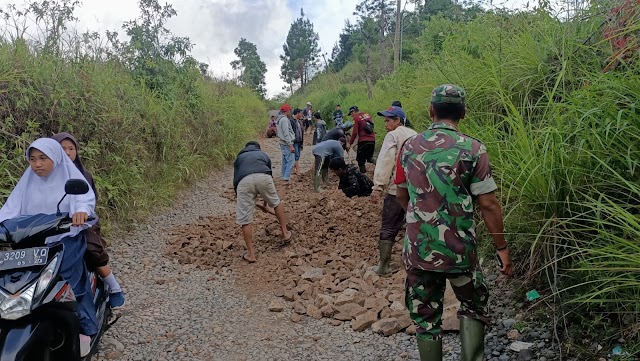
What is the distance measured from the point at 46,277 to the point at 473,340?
7.74 feet

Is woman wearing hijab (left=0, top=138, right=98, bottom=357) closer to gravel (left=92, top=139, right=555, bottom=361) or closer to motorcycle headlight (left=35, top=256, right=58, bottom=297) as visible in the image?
motorcycle headlight (left=35, top=256, right=58, bottom=297)

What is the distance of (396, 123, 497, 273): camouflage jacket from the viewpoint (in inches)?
90.7

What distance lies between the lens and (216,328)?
3789 millimetres

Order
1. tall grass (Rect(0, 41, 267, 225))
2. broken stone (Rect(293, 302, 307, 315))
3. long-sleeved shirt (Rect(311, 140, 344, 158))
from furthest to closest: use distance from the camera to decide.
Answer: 1. long-sleeved shirt (Rect(311, 140, 344, 158))
2. tall grass (Rect(0, 41, 267, 225))
3. broken stone (Rect(293, 302, 307, 315))

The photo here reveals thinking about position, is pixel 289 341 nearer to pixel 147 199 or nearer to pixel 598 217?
pixel 598 217

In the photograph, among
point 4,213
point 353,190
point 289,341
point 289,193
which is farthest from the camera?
point 289,193

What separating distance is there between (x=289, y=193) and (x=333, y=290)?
461cm

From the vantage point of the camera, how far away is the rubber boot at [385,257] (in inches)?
173

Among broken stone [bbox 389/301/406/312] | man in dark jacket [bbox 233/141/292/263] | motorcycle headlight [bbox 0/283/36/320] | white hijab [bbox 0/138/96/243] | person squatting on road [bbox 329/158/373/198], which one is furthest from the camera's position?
person squatting on road [bbox 329/158/373/198]

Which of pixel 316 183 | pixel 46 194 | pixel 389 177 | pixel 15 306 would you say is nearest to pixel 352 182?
pixel 316 183

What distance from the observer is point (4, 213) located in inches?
111

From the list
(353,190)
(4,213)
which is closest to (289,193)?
(353,190)

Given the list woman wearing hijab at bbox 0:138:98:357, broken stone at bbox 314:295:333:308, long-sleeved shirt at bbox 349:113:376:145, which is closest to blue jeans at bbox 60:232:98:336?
woman wearing hijab at bbox 0:138:98:357

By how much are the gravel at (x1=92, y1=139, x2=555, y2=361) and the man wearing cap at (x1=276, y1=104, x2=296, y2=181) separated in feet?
14.6
